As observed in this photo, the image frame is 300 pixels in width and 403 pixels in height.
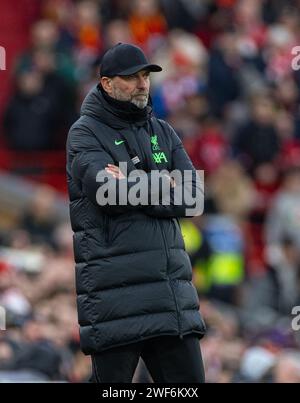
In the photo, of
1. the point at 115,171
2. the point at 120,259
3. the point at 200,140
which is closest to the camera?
the point at 120,259

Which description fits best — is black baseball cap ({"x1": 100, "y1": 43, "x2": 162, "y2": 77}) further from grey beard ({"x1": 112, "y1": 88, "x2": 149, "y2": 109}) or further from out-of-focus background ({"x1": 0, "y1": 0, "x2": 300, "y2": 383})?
out-of-focus background ({"x1": 0, "y1": 0, "x2": 300, "y2": 383})

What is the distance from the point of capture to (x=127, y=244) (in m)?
6.64

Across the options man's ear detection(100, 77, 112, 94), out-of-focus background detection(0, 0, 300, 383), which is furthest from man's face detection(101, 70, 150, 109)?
out-of-focus background detection(0, 0, 300, 383)

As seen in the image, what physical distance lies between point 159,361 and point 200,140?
9355mm

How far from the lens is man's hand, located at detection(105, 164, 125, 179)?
6.71 meters

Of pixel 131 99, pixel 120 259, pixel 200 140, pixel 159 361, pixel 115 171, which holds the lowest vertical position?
pixel 159 361

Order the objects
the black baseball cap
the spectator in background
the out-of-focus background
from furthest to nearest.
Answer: the spectator in background
the out-of-focus background
the black baseball cap

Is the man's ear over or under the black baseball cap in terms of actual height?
under

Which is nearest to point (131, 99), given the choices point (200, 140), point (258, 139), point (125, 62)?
point (125, 62)

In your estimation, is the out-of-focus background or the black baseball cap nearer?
the black baseball cap

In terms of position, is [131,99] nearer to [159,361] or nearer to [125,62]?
[125,62]

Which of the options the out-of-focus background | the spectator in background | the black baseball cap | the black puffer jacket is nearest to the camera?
the black puffer jacket

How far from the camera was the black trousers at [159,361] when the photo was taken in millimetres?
6684

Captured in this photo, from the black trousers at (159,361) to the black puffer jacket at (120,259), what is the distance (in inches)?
3.0
